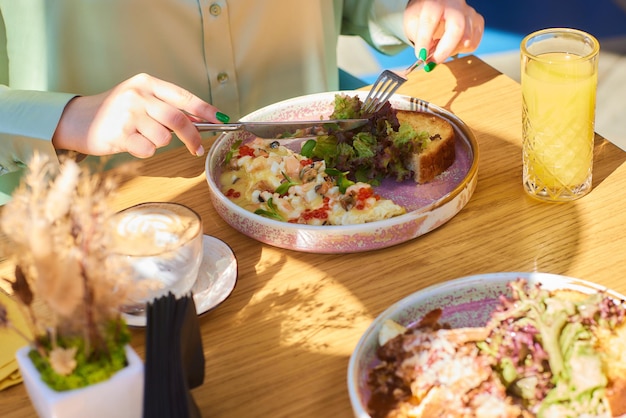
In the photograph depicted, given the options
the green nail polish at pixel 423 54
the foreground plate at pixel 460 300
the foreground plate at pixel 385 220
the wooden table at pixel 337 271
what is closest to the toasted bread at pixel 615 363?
the foreground plate at pixel 460 300

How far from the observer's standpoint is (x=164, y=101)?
1629 millimetres

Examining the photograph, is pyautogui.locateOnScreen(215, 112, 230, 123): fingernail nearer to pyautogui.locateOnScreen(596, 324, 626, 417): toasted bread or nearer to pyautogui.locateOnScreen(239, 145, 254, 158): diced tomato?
pyautogui.locateOnScreen(239, 145, 254, 158): diced tomato

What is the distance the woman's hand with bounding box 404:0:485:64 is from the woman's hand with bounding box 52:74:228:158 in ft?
1.82

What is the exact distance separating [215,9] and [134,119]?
1.74 ft

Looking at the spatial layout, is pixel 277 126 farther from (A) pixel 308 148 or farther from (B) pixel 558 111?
(B) pixel 558 111

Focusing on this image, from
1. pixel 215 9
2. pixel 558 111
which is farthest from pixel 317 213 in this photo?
pixel 215 9

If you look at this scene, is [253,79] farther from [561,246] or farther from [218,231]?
[561,246]

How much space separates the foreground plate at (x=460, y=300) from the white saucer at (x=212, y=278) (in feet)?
0.91

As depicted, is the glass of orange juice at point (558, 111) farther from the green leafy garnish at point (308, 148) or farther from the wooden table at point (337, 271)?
the green leafy garnish at point (308, 148)

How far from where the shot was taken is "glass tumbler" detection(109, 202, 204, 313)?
3.76ft

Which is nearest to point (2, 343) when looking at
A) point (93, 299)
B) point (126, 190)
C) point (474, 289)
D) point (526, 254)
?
point (93, 299)

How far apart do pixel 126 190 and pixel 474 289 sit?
2.58 feet

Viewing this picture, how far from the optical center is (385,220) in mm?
1350

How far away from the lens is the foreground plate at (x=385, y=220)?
1351 millimetres
